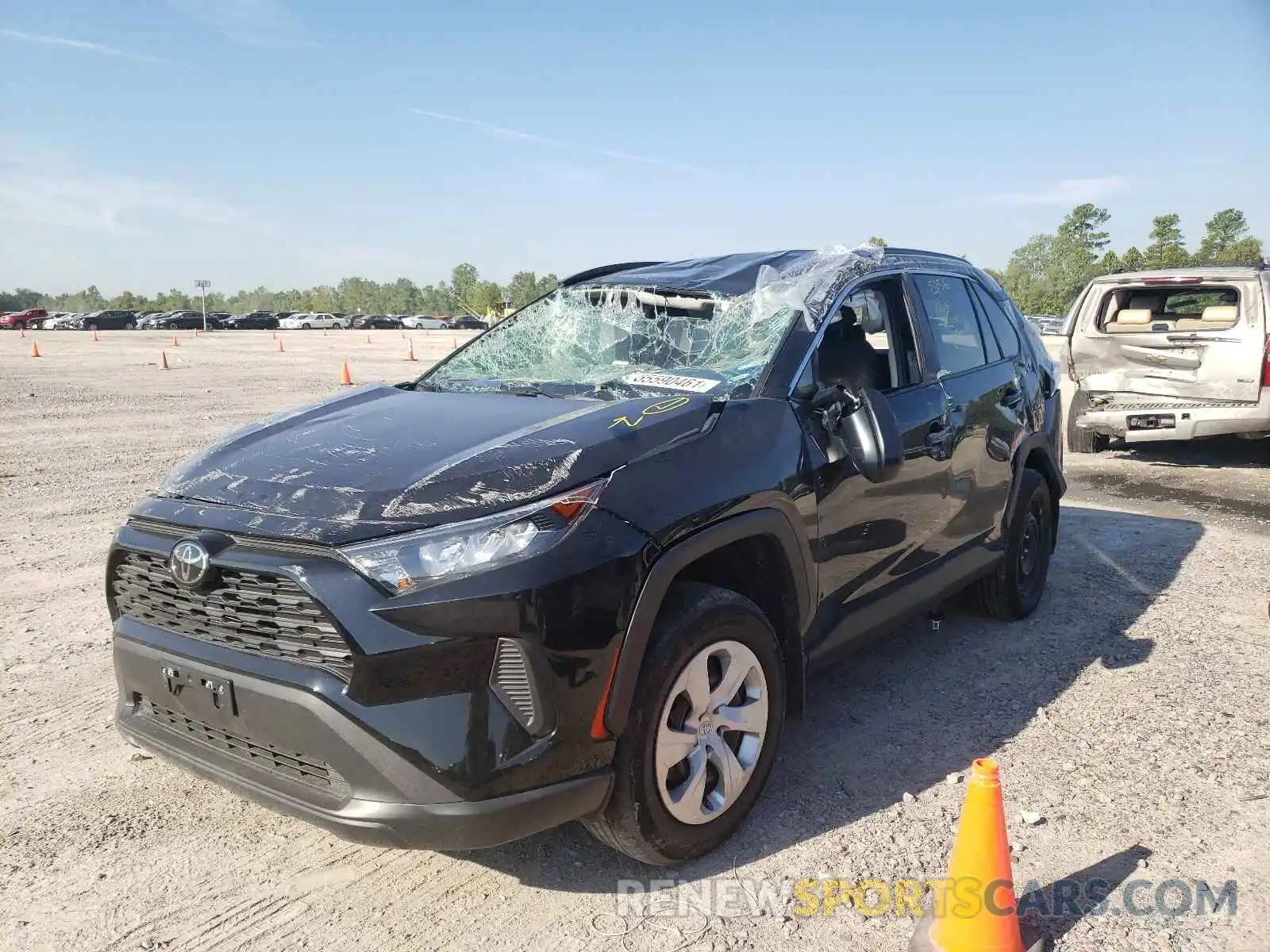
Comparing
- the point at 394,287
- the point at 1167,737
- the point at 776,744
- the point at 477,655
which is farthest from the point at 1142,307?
the point at 394,287

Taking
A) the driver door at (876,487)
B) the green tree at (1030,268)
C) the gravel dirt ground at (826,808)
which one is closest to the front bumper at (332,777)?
the gravel dirt ground at (826,808)

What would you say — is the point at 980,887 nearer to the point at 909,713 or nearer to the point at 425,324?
the point at 909,713

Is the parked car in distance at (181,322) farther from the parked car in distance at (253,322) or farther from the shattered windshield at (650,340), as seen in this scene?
the shattered windshield at (650,340)

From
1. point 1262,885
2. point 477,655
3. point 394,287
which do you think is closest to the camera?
point 477,655

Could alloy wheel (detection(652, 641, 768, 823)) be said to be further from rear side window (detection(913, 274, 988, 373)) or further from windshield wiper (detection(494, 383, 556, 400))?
rear side window (detection(913, 274, 988, 373))

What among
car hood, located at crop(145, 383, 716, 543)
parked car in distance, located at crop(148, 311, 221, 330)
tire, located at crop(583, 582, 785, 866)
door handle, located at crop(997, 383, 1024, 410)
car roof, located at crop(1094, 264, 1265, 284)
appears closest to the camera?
car hood, located at crop(145, 383, 716, 543)

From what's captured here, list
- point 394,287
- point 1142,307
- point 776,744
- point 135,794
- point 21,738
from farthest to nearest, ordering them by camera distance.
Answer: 1. point 394,287
2. point 1142,307
3. point 21,738
4. point 135,794
5. point 776,744

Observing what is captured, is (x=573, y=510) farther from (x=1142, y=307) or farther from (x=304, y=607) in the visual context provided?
(x=1142, y=307)

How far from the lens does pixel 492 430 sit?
2961 millimetres

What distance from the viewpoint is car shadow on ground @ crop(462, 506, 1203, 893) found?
3.02 m

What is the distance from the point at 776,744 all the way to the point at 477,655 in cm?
122

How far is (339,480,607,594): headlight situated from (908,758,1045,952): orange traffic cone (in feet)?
4.10

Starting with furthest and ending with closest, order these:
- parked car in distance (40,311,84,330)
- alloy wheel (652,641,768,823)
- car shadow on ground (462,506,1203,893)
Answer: parked car in distance (40,311,84,330), car shadow on ground (462,506,1203,893), alloy wheel (652,641,768,823)

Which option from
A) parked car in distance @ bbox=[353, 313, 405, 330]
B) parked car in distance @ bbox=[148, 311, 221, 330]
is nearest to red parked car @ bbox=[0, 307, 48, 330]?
parked car in distance @ bbox=[148, 311, 221, 330]
